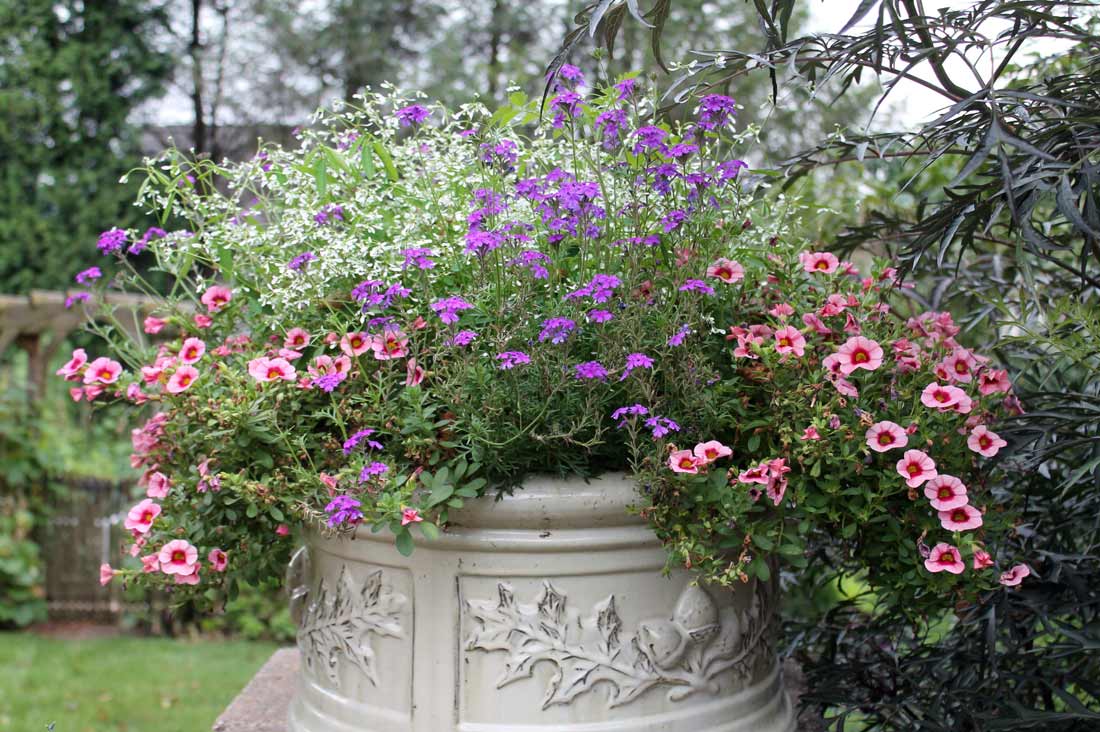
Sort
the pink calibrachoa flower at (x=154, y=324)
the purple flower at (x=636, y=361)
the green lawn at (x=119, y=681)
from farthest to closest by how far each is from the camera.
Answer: the green lawn at (x=119, y=681)
the pink calibrachoa flower at (x=154, y=324)
the purple flower at (x=636, y=361)

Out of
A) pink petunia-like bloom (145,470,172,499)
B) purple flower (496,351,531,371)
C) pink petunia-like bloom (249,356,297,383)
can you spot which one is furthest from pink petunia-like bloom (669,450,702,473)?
pink petunia-like bloom (145,470,172,499)

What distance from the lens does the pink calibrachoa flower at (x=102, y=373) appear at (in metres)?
1.47

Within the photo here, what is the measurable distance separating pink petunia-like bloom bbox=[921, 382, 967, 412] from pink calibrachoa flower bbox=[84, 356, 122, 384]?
1180mm

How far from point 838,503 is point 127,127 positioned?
18.4 feet

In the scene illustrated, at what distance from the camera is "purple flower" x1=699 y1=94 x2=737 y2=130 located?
50.1 inches

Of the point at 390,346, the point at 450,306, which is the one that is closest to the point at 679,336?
the point at 450,306

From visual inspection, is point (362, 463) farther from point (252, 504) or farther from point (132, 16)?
point (132, 16)

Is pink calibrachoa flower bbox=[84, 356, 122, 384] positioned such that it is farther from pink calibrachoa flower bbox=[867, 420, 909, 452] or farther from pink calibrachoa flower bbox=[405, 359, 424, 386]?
pink calibrachoa flower bbox=[867, 420, 909, 452]

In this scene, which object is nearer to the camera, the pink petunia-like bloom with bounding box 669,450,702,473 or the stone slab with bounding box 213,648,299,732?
the pink petunia-like bloom with bounding box 669,450,702,473

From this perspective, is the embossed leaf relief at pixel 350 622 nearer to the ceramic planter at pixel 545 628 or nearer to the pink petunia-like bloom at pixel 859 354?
the ceramic planter at pixel 545 628

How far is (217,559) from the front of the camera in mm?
1385

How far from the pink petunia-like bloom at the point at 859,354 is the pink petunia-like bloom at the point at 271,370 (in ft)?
2.45

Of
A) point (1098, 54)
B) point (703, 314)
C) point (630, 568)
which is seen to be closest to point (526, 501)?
point (630, 568)

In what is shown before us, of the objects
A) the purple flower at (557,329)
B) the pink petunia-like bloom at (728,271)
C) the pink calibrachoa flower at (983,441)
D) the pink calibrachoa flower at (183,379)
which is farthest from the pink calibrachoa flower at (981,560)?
the pink calibrachoa flower at (183,379)
